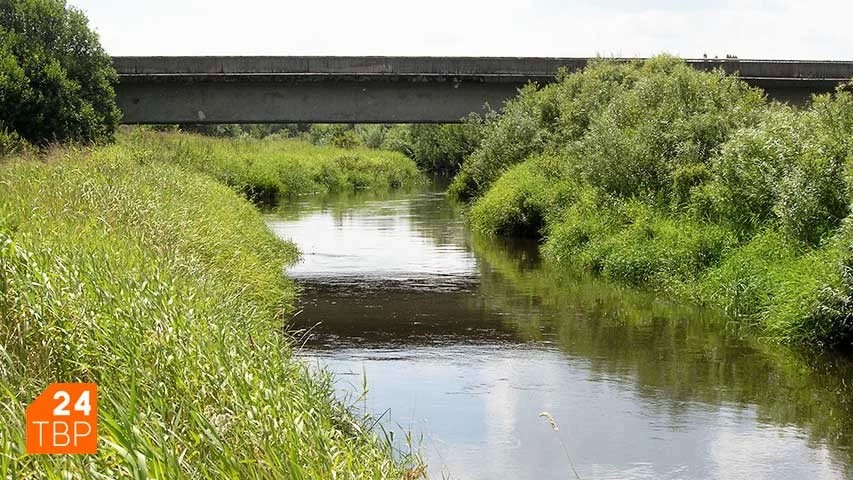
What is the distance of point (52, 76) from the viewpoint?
3238cm

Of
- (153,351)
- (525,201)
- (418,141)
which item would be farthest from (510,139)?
(418,141)

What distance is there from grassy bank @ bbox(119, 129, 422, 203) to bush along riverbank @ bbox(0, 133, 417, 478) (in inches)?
551

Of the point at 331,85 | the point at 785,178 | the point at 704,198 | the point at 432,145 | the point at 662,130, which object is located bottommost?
the point at 432,145

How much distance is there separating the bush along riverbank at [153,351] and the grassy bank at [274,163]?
45.9ft

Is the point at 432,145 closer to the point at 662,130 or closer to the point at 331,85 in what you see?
the point at 331,85

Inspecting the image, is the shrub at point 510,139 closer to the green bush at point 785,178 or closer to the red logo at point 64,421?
the green bush at point 785,178

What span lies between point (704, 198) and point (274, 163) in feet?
104

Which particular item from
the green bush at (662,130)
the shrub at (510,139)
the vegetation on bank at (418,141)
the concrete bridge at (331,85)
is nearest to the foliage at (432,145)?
the vegetation on bank at (418,141)

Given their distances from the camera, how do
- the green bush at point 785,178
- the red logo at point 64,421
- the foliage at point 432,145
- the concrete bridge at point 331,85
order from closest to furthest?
the red logo at point 64,421, the green bush at point 785,178, the concrete bridge at point 331,85, the foliage at point 432,145

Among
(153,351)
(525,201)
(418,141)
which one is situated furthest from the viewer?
(418,141)

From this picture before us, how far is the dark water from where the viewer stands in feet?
33.7

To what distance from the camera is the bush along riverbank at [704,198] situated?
611 inches

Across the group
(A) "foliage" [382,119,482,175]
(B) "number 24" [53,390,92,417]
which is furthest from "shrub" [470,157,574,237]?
(A) "foliage" [382,119,482,175]

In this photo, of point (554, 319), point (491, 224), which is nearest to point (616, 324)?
point (554, 319)
